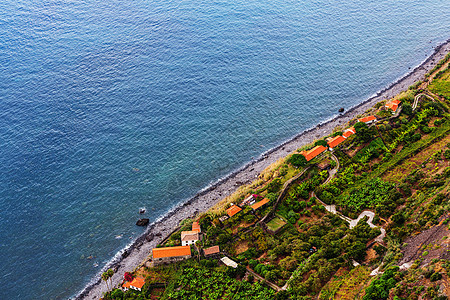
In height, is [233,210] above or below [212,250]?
above

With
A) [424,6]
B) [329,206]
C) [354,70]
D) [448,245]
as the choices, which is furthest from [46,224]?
[424,6]

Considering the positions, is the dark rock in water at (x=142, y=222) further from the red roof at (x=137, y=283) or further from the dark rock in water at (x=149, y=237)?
the red roof at (x=137, y=283)

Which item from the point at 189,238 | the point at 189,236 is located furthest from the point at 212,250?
the point at 189,236

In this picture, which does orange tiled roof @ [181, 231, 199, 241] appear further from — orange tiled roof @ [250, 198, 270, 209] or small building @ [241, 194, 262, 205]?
orange tiled roof @ [250, 198, 270, 209]

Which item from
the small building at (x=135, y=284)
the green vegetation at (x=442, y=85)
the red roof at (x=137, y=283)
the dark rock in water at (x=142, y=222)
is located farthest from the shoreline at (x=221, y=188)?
the green vegetation at (x=442, y=85)

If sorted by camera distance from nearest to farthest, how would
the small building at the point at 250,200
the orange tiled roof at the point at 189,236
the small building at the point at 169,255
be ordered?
1. the small building at the point at 169,255
2. the orange tiled roof at the point at 189,236
3. the small building at the point at 250,200

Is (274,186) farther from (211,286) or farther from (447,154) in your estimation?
(447,154)
